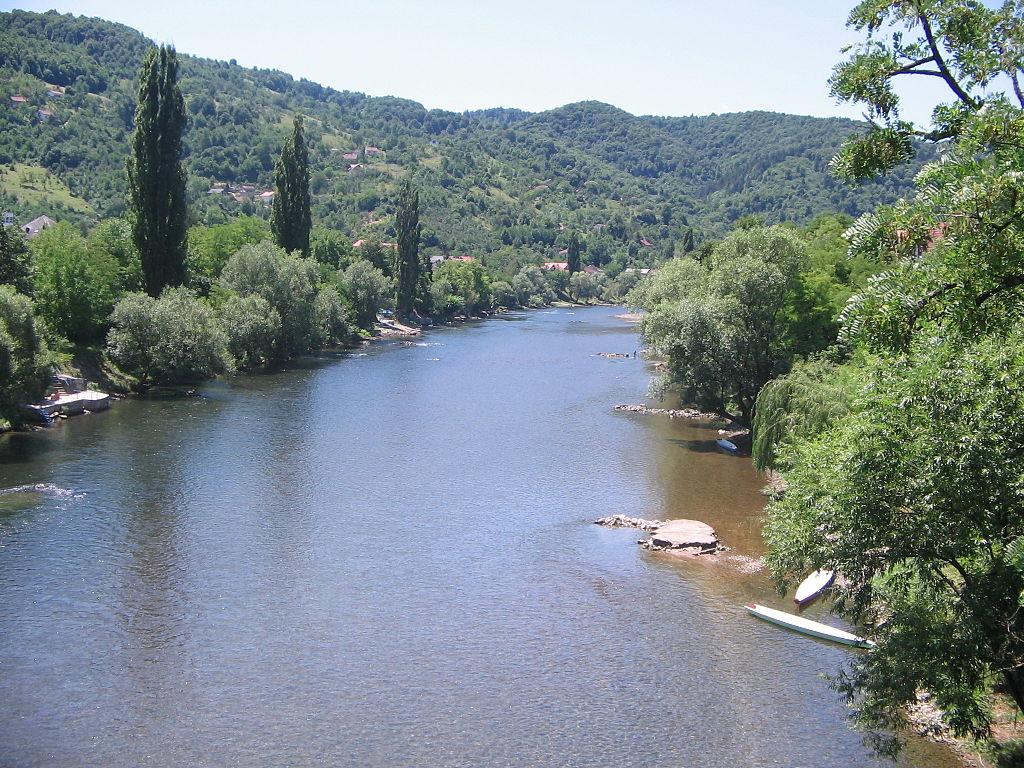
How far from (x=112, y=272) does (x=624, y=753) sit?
172 feet

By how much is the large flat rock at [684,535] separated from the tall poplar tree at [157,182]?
1738 inches

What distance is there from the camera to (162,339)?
54.3 meters

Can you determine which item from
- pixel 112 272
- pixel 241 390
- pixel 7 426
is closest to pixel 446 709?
pixel 7 426

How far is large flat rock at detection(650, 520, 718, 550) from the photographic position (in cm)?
2922

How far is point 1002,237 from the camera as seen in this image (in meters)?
9.15

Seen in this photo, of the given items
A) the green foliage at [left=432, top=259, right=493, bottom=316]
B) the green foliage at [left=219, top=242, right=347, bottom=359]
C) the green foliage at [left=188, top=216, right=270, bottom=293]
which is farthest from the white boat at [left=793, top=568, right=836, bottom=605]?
the green foliage at [left=432, top=259, right=493, bottom=316]

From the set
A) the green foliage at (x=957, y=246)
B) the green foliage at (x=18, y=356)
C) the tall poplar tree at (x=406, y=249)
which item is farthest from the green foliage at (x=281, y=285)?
the green foliage at (x=957, y=246)

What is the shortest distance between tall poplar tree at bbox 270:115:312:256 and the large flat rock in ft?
203

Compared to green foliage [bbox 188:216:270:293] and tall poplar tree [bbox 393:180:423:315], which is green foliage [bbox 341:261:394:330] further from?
green foliage [bbox 188:216:270:293]

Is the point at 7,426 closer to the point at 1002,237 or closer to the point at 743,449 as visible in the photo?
the point at 743,449

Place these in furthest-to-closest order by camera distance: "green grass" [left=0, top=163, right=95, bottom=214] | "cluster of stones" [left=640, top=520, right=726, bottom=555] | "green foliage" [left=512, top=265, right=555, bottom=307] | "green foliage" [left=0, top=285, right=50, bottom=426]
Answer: "green foliage" [left=512, top=265, right=555, bottom=307]
"green grass" [left=0, top=163, right=95, bottom=214]
"green foliage" [left=0, top=285, right=50, bottom=426]
"cluster of stones" [left=640, top=520, right=726, bottom=555]

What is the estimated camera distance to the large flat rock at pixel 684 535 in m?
29.2

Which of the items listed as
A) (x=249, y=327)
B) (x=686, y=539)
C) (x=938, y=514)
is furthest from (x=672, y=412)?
(x=938, y=514)

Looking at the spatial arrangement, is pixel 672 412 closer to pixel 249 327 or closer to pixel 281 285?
pixel 249 327
